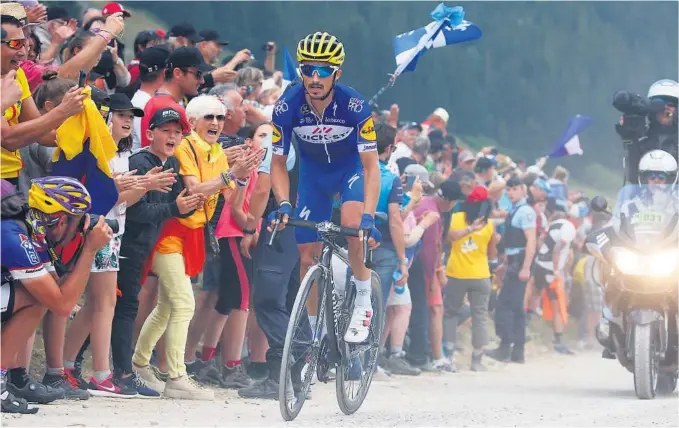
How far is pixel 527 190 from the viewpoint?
18.1 metres

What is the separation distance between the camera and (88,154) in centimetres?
802

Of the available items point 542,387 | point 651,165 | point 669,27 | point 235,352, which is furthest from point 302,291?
point 669,27

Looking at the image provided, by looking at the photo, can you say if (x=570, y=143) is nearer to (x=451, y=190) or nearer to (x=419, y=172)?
(x=451, y=190)

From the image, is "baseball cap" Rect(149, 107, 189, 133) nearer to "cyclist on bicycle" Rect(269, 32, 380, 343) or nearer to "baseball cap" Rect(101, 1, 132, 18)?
"cyclist on bicycle" Rect(269, 32, 380, 343)

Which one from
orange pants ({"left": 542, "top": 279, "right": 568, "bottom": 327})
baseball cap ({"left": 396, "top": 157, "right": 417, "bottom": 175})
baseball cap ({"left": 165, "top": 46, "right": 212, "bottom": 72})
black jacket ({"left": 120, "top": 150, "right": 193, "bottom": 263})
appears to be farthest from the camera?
orange pants ({"left": 542, "top": 279, "right": 568, "bottom": 327})

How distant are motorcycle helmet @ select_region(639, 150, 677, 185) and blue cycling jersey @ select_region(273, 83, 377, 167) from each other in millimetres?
3725

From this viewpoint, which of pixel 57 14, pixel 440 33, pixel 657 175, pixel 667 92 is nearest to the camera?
pixel 57 14

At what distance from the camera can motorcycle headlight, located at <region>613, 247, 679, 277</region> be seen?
1041 centimetres

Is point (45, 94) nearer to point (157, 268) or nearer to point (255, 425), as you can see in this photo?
point (157, 268)

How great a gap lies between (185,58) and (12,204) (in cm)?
298

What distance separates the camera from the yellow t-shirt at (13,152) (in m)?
7.54

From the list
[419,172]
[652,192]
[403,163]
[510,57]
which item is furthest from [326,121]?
[510,57]

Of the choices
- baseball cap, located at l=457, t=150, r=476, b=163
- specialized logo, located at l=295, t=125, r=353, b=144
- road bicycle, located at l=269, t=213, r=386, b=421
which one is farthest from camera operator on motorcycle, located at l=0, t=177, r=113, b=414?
baseball cap, located at l=457, t=150, r=476, b=163

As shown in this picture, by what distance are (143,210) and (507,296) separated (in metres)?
8.24
